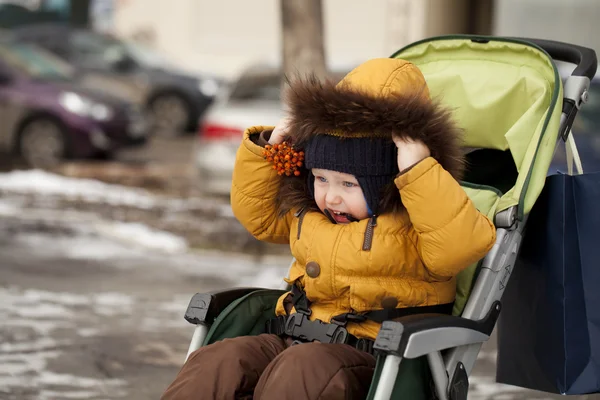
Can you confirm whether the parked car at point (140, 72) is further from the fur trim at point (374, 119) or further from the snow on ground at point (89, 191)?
the fur trim at point (374, 119)

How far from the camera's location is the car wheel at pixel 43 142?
12.8 m

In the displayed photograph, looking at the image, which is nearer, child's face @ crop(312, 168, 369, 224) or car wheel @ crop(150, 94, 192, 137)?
child's face @ crop(312, 168, 369, 224)

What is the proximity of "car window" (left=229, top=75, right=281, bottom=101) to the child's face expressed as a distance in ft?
23.1

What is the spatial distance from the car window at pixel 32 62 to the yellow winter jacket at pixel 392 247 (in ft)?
33.8

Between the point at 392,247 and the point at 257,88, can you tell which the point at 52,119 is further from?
the point at 392,247

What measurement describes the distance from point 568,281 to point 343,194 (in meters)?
0.90

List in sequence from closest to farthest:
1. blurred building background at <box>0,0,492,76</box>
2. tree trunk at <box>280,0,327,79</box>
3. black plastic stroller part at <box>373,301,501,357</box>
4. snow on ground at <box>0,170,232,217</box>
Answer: black plastic stroller part at <box>373,301,501,357</box>, tree trunk at <box>280,0,327,79</box>, snow on ground at <box>0,170,232,217</box>, blurred building background at <box>0,0,492,76</box>

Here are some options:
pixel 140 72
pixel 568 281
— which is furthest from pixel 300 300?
pixel 140 72

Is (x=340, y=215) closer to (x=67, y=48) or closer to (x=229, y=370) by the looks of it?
(x=229, y=370)

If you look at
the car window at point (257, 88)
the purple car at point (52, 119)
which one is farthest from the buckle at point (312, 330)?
the purple car at point (52, 119)

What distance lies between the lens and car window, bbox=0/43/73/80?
1334 centimetres

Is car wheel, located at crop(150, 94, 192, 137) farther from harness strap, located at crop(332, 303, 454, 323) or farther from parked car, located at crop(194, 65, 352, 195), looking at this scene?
harness strap, located at crop(332, 303, 454, 323)

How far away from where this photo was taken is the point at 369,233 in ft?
11.1

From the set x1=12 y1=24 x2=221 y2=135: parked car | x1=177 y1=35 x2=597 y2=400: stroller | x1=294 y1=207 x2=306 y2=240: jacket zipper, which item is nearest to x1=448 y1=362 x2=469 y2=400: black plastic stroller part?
x1=177 y1=35 x2=597 y2=400: stroller
